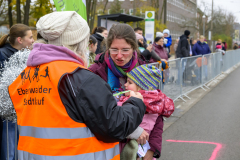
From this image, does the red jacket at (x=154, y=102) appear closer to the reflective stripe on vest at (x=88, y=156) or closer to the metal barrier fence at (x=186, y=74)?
the reflective stripe on vest at (x=88, y=156)

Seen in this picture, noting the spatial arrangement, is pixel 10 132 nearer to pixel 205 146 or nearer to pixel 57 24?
pixel 57 24

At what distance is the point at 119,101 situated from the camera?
2.27m

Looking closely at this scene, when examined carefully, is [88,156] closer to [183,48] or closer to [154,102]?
[154,102]

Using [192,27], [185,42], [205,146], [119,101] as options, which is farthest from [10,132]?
[192,27]

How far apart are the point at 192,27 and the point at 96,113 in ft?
182

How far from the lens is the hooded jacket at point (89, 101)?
1681mm

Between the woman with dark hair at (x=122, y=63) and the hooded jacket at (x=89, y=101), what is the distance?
2.01 ft

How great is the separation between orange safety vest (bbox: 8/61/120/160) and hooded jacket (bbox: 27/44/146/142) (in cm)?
3

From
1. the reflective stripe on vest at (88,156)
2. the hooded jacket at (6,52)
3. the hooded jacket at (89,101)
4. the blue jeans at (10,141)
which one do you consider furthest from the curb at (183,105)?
the hooded jacket at (89,101)

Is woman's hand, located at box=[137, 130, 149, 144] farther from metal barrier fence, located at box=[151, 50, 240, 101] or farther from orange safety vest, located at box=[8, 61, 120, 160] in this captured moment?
metal barrier fence, located at box=[151, 50, 240, 101]

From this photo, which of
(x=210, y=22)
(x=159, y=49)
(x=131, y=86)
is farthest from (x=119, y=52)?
(x=210, y=22)

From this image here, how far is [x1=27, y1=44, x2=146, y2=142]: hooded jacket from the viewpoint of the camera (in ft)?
5.51

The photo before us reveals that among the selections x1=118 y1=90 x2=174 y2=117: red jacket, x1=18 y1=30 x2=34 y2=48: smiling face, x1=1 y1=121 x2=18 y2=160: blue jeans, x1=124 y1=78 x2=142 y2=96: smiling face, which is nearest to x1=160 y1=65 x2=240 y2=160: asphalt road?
x1=1 y1=121 x2=18 y2=160: blue jeans

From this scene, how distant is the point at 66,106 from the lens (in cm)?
170
